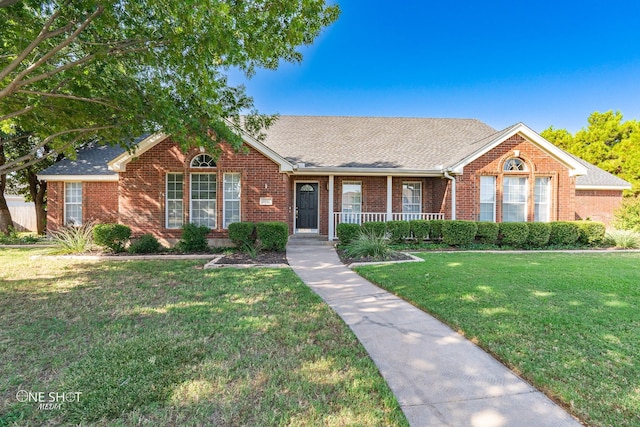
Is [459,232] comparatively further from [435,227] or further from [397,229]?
[397,229]

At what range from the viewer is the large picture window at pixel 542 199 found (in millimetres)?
12148

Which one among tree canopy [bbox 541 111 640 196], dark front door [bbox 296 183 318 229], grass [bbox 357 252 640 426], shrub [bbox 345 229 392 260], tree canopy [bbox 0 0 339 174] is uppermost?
tree canopy [bbox 541 111 640 196]

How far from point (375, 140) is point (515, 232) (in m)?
7.54

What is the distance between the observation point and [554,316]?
416 centimetres

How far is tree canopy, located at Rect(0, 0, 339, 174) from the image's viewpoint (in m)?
5.17

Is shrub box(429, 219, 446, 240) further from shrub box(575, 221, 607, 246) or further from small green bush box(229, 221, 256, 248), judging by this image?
small green bush box(229, 221, 256, 248)

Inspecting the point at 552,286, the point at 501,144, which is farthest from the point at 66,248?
the point at 501,144

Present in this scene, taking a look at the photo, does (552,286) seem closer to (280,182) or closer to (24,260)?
(280,182)

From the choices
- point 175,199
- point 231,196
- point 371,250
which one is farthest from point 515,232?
point 175,199

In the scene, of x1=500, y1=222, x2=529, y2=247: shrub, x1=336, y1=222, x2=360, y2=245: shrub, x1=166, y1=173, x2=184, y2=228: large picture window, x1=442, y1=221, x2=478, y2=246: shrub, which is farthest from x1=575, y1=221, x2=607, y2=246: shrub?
x1=166, y1=173, x2=184, y2=228: large picture window

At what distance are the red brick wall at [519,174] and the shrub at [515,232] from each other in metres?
1.03

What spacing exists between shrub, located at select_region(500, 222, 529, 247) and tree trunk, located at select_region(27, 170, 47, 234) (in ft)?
70.4

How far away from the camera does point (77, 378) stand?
9.16 feet

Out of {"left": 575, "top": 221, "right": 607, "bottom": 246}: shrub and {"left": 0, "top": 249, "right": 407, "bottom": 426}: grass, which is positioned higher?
{"left": 575, "top": 221, "right": 607, "bottom": 246}: shrub
